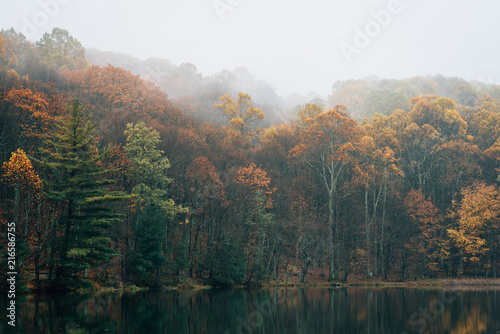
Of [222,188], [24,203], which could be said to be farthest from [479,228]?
[24,203]

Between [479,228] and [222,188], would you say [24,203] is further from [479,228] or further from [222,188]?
→ [479,228]

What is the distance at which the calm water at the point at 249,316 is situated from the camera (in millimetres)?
17320

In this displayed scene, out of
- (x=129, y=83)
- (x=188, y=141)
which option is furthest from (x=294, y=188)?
(x=129, y=83)

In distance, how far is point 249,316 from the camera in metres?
Answer: 21.1

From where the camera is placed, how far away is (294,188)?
2071 inches

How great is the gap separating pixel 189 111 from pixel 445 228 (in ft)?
131

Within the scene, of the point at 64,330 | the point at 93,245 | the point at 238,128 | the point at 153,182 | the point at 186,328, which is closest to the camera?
the point at 64,330

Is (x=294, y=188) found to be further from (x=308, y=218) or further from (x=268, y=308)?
(x=268, y=308)

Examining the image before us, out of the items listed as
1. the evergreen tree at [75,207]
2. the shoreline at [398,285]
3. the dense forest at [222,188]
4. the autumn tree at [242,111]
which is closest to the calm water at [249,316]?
the evergreen tree at [75,207]

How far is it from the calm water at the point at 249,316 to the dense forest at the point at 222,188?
664 cm

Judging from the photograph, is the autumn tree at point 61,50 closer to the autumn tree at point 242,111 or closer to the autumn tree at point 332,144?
the autumn tree at point 242,111

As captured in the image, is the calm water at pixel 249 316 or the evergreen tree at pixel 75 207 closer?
the calm water at pixel 249 316

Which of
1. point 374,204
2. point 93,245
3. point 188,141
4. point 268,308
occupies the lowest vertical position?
point 268,308

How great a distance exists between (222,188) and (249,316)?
22864 millimetres
